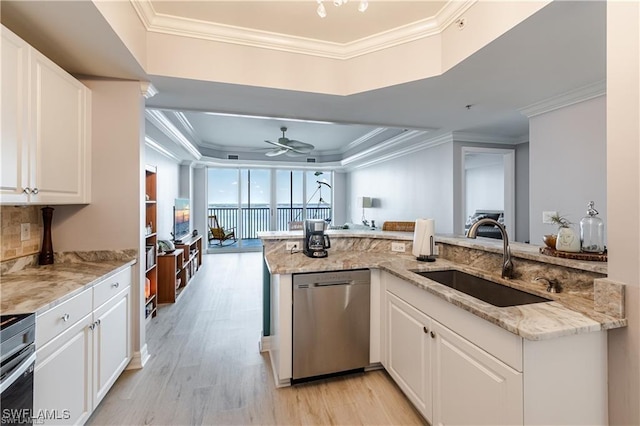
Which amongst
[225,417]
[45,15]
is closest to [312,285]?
[225,417]

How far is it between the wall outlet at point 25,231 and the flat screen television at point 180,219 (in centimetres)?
284

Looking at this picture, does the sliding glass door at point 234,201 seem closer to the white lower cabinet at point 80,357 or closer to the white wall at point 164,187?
the white wall at point 164,187

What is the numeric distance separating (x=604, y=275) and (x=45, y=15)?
3221 millimetres

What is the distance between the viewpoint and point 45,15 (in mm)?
1587

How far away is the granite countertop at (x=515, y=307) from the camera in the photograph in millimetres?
1109

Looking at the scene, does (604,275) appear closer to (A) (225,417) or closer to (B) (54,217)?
(A) (225,417)

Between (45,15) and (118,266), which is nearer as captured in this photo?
(45,15)

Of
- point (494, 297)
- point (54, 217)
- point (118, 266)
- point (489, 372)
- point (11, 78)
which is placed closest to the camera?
point (489, 372)

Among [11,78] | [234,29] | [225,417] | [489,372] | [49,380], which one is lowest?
[225,417]

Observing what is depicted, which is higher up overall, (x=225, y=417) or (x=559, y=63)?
(x=559, y=63)

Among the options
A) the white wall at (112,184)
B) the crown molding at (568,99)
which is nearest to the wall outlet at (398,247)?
the crown molding at (568,99)

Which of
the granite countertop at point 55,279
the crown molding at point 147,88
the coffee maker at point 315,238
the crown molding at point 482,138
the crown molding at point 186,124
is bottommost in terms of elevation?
the granite countertop at point 55,279

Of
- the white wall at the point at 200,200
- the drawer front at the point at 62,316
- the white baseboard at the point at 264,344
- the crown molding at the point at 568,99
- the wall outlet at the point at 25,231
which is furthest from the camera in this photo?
the white wall at the point at 200,200

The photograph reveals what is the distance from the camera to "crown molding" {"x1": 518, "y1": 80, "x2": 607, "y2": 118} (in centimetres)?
250
